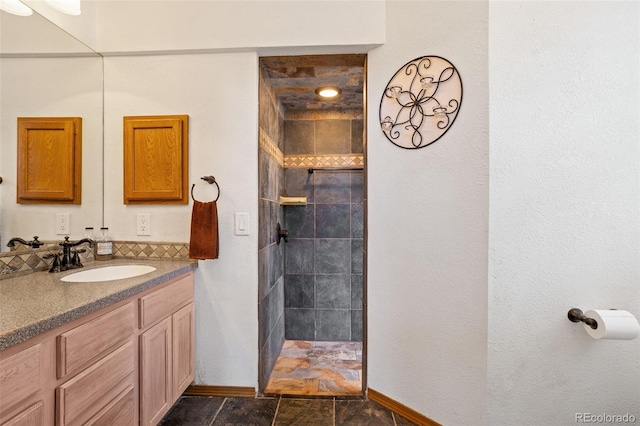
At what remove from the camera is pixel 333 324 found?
9.54ft

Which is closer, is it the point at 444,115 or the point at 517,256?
the point at 517,256

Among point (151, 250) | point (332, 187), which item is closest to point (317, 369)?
point (151, 250)

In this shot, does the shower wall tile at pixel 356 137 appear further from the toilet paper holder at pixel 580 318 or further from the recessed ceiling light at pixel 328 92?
the toilet paper holder at pixel 580 318

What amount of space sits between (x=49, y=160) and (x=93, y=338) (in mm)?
1110

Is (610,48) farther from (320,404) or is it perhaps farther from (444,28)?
(320,404)

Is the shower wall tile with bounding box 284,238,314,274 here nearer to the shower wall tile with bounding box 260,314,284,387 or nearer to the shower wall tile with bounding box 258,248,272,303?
the shower wall tile with bounding box 260,314,284,387

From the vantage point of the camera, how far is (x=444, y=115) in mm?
1483

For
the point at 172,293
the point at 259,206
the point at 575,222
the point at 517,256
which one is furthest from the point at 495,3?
the point at 172,293

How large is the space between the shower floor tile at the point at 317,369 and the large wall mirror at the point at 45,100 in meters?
1.68

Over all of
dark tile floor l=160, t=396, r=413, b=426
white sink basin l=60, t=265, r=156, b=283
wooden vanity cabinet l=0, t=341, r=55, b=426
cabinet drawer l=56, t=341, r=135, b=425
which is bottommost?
dark tile floor l=160, t=396, r=413, b=426

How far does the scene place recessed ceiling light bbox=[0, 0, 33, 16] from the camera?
4.30 feet

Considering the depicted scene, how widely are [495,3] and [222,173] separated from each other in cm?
171

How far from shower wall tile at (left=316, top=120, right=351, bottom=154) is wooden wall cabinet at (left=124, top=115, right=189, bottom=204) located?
1382 mm

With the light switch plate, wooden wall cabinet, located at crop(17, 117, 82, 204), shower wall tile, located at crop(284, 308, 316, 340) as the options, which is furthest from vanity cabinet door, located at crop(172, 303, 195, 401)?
shower wall tile, located at crop(284, 308, 316, 340)
